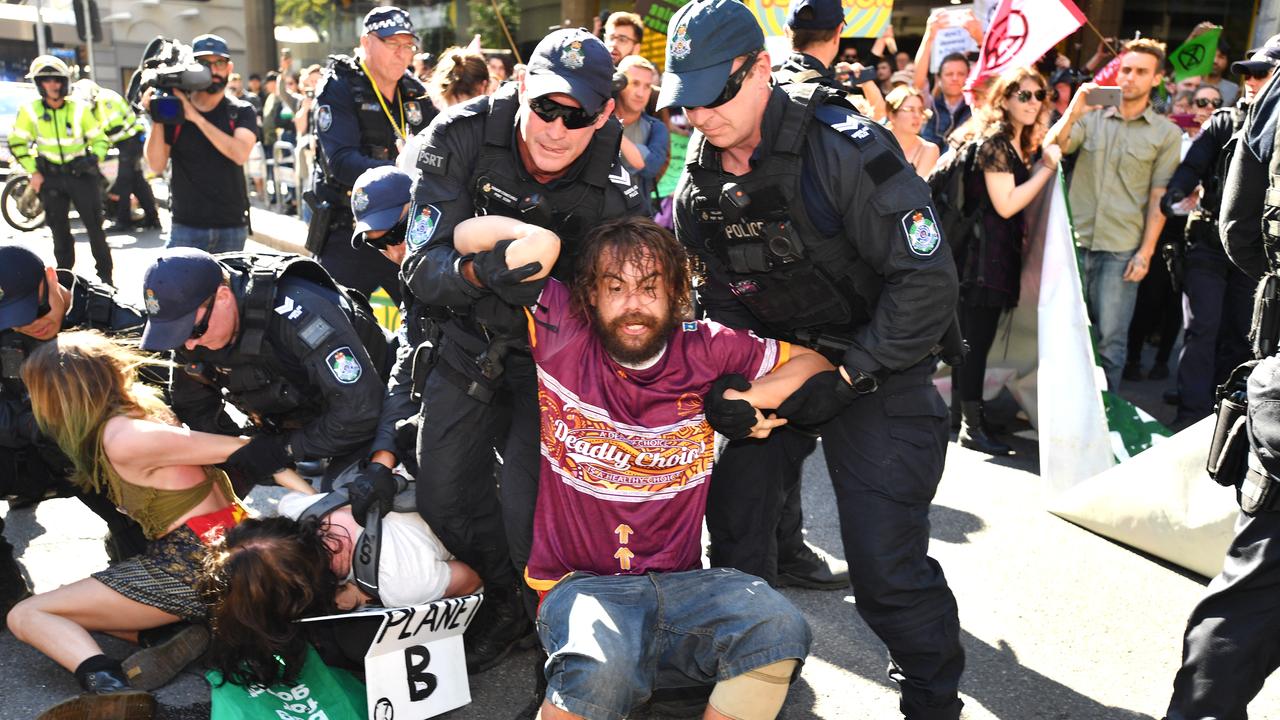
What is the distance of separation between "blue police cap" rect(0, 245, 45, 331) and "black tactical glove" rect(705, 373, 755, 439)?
7.94 ft

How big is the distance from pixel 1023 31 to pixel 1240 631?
154 inches

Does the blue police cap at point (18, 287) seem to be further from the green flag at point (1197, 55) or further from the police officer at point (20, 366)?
the green flag at point (1197, 55)

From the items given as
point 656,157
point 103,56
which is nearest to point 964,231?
point 656,157

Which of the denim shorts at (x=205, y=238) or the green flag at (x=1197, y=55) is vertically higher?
the green flag at (x=1197, y=55)

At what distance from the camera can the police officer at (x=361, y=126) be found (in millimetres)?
5027

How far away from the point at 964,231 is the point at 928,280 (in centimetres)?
281

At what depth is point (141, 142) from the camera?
12.3m

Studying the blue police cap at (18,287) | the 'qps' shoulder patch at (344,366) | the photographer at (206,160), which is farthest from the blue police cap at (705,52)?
the photographer at (206,160)

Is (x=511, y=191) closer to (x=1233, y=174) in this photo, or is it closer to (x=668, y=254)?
(x=668, y=254)

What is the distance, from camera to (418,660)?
303cm

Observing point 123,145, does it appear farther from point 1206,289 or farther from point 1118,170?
point 1206,289

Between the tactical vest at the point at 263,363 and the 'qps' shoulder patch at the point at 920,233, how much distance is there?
1811 mm

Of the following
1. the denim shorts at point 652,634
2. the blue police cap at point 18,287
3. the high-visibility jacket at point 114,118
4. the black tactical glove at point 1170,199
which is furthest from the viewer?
the high-visibility jacket at point 114,118

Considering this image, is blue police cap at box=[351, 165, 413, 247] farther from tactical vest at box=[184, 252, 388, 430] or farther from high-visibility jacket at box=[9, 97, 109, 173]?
high-visibility jacket at box=[9, 97, 109, 173]
